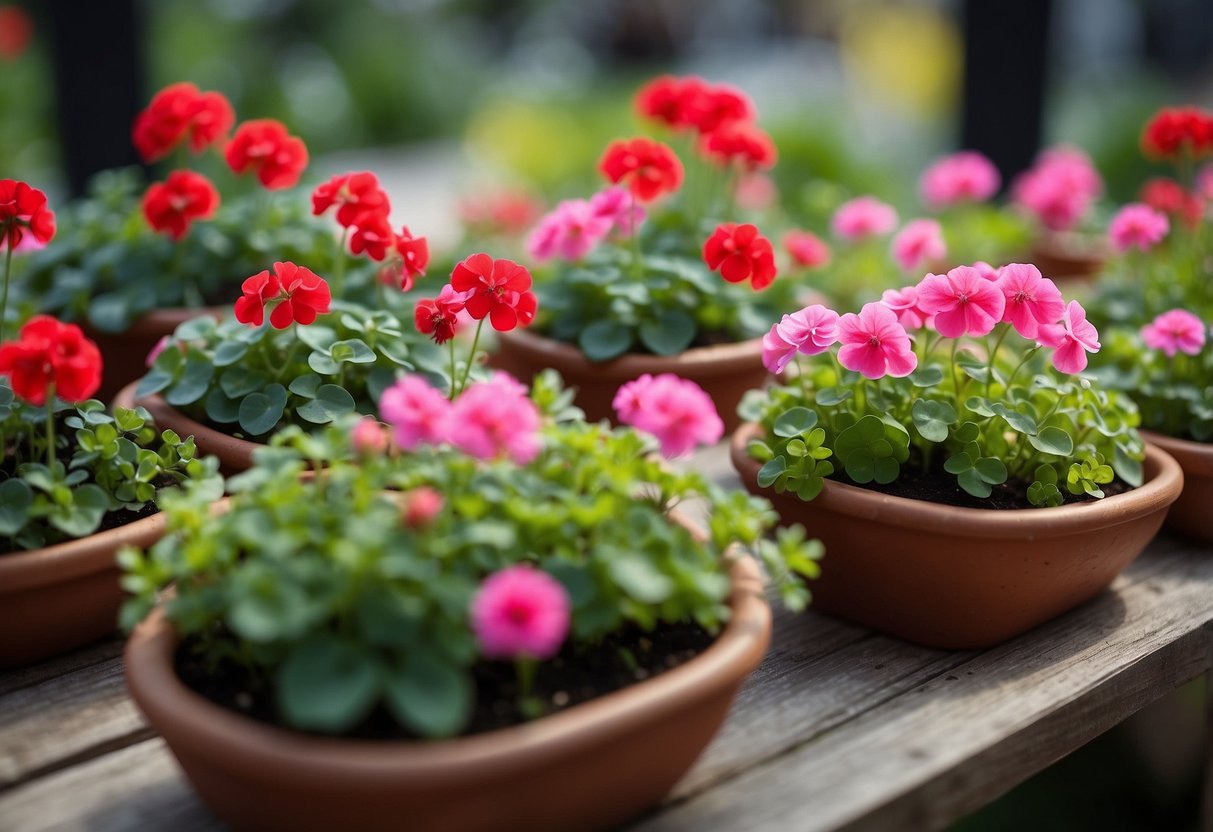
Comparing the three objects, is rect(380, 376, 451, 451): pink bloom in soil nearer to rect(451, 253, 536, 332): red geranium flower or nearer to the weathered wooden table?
rect(451, 253, 536, 332): red geranium flower

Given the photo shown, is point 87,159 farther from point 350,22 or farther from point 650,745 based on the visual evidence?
point 350,22

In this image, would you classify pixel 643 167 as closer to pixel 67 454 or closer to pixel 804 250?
pixel 804 250

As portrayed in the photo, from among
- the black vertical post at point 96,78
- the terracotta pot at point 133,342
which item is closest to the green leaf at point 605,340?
the terracotta pot at point 133,342

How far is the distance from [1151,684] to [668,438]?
738mm

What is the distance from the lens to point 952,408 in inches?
55.4

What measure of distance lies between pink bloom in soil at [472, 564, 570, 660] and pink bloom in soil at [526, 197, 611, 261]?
0.92m

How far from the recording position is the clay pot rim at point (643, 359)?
1.76 meters

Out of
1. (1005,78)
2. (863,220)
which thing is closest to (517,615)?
(863,220)

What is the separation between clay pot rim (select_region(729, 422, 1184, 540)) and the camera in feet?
4.27

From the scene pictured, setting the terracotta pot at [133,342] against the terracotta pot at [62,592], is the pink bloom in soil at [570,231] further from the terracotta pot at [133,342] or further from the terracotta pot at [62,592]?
the terracotta pot at [62,592]

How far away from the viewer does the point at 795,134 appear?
4.68m

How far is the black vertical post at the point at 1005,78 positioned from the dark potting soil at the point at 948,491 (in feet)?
7.10

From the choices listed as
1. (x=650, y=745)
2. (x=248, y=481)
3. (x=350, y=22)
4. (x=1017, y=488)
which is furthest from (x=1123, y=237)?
(x=350, y=22)

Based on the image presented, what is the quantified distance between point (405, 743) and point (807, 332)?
2.12 ft
